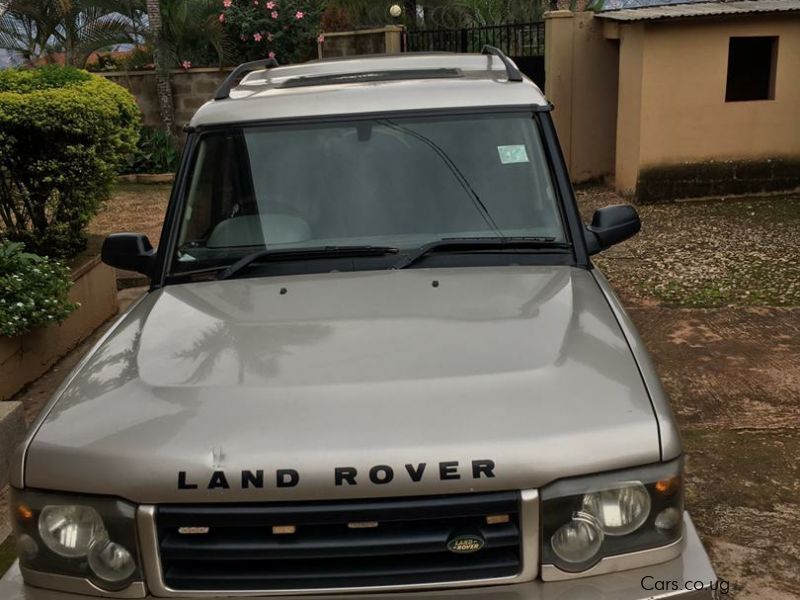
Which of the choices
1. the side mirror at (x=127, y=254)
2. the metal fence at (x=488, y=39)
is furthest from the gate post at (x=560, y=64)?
the side mirror at (x=127, y=254)

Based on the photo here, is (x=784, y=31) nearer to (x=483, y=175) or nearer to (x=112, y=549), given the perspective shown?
(x=483, y=175)

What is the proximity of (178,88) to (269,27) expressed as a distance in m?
1.77

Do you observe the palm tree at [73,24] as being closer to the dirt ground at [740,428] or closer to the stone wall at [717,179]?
the stone wall at [717,179]

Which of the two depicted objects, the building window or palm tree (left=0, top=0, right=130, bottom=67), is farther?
palm tree (left=0, top=0, right=130, bottom=67)

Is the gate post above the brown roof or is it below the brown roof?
below

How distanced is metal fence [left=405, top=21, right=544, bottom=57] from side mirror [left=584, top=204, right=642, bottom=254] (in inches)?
371

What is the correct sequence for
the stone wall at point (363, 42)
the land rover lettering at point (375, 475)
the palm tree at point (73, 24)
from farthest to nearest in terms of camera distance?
the palm tree at point (73, 24) → the stone wall at point (363, 42) → the land rover lettering at point (375, 475)

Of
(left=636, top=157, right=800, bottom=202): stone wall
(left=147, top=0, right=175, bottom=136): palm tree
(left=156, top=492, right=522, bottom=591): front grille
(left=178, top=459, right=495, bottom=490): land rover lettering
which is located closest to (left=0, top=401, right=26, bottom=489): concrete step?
(left=156, top=492, right=522, bottom=591): front grille

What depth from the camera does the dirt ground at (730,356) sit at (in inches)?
151

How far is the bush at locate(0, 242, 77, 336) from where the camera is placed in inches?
216

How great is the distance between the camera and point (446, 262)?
3299mm

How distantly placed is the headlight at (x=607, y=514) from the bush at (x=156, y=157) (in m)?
12.6

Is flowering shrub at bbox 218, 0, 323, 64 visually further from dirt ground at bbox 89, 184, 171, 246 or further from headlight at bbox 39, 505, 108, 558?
headlight at bbox 39, 505, 108, 558

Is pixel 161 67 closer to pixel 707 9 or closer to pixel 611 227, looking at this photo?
pixel 707 9
